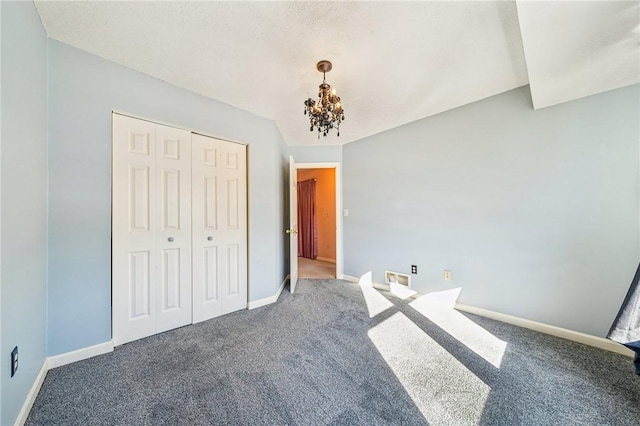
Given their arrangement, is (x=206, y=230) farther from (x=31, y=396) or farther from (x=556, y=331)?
(x=556, y=331)

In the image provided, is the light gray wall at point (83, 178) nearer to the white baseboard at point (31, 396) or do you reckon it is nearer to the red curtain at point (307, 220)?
the white baseboard at point (31, 396)

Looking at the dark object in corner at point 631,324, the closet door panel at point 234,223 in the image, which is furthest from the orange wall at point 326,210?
the dark object in corner at point 631,324

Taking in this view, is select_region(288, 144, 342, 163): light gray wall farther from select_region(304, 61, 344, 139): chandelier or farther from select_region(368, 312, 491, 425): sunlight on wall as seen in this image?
select_region(368, 312, 491, 425): sunlight on wall

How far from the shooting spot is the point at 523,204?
2.29m

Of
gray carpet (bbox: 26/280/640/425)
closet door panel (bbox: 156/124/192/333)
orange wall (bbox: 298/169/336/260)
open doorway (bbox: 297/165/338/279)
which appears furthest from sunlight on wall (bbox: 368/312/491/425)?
orange wall (bbox: 298/169/336/260)

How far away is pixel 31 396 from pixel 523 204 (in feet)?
13.1

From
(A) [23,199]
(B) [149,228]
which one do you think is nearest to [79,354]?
(B) [149,228]

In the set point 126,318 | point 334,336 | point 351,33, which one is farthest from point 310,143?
point 126,318

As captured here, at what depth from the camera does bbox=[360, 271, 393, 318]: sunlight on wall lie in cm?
268

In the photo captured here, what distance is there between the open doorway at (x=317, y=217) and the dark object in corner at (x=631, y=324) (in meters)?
4.07

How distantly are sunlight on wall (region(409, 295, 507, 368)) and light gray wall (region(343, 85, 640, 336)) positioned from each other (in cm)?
26

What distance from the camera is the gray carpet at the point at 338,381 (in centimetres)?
126

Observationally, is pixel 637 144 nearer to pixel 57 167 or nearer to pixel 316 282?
pixel 316 282

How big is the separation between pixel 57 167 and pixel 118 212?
0.46 meters
